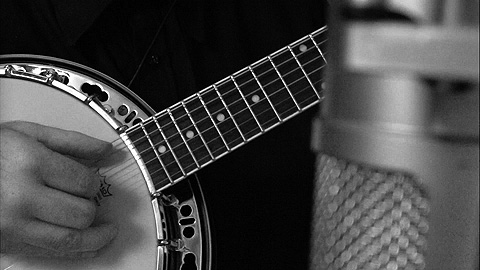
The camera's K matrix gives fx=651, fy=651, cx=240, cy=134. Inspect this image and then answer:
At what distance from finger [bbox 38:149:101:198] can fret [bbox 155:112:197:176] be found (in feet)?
0.31

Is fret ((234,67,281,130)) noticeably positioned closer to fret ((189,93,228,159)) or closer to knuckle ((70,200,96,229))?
fret ((189,93,228,159))

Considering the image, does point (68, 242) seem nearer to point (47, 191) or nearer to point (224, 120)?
point (47, 191)

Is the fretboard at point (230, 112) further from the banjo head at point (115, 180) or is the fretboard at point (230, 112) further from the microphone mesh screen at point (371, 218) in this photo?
the microphone mesh screen at point (371, 218)

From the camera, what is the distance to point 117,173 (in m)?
0.75

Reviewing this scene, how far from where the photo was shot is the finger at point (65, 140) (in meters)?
0.72

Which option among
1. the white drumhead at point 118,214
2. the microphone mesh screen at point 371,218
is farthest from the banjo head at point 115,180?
the microphone mesh screen at point 371,218

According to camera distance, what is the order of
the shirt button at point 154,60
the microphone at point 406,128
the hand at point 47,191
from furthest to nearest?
the shirt button at point 154,60
the hand at point 47,191
the microphone at point 406,128

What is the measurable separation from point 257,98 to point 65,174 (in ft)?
0.74

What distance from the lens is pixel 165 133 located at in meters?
0.75

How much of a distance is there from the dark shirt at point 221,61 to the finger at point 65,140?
99 millimetres

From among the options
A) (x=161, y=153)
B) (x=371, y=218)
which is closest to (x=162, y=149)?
(x=161, y=153)

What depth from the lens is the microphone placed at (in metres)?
0.15

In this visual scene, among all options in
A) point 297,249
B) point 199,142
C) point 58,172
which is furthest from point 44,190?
point 297,249

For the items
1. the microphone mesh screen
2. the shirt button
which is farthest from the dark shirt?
the microphone mesh screen
